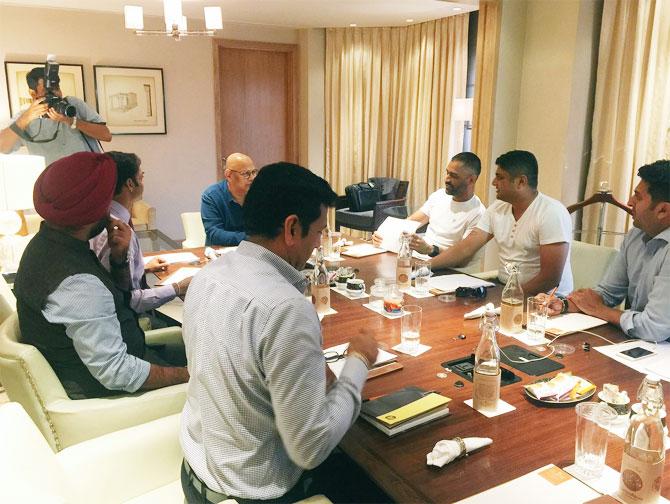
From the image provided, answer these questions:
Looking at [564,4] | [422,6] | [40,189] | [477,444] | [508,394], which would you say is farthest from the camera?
[422,6]

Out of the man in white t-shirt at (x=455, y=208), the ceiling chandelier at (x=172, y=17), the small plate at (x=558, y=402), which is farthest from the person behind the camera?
the ceiling chandelier at (x=172, y=17)

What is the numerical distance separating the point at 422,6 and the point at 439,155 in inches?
65.1

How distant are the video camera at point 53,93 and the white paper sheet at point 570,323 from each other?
11.8ft

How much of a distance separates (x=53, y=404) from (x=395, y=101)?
593 cm

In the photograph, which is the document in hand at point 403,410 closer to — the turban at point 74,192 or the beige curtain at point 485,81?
the turban at point 74,192

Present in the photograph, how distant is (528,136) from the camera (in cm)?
407

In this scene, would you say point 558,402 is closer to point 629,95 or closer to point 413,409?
point 413,409

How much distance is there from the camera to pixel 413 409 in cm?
138

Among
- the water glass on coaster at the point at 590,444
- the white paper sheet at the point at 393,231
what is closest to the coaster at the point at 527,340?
the water glass on coaster at the point at 590,444

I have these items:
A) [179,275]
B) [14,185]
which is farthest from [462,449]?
[14,185]

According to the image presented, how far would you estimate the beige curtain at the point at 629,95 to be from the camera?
3537 mm

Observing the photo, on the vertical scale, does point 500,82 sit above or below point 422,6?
below

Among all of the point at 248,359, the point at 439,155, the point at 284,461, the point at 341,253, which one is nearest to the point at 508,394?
the point at 284,461

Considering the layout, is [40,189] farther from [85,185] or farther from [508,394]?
[508,394]
